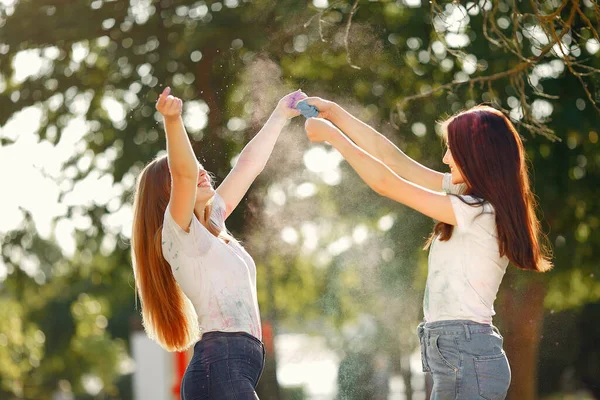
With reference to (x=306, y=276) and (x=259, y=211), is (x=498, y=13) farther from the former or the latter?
(x=306, y=276)

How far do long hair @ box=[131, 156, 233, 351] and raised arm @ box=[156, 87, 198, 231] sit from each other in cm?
18

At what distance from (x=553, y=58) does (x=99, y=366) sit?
22972 millimetres

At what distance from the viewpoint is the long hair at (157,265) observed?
109 inches

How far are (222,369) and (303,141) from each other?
4326 millimetres

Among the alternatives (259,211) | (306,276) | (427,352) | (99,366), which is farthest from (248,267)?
(99,366)

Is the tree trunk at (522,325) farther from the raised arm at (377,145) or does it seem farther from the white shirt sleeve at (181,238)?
the white shirt sleeve at (181,238)

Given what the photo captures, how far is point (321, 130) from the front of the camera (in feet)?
8.71

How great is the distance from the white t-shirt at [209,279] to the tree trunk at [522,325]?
183 inches

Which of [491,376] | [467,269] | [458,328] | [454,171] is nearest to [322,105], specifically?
[454,171]

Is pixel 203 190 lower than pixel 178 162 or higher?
lower

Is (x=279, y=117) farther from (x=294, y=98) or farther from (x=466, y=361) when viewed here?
(x=466, y=361)

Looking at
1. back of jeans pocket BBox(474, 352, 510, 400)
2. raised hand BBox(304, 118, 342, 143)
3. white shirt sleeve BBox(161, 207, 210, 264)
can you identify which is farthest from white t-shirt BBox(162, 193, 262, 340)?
back of jeans pocket BBox(474, 352, 510, 400)

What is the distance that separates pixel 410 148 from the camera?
6965 millimetres

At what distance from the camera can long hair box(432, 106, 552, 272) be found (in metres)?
2.53
